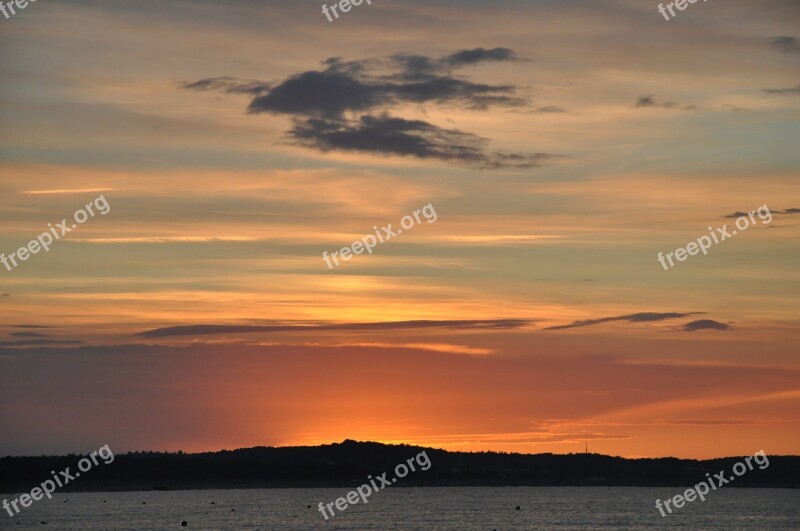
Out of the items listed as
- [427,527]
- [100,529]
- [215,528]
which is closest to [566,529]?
[427,527]

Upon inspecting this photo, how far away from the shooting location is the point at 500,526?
19788cm

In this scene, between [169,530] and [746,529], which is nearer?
[169,530]

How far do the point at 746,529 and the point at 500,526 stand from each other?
42.5m

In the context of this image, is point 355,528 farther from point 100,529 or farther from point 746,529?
point 746,529

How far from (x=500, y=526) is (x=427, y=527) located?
503 inches

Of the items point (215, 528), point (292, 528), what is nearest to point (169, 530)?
point (215, 528)

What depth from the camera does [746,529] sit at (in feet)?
655

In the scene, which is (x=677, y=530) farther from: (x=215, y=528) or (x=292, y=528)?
(x=215, y=528)

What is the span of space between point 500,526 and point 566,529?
11.2 metres

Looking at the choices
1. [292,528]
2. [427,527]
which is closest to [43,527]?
[292,528]

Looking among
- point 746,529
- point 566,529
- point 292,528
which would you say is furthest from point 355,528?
point 746,529

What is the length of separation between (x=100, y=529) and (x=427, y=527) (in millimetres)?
53665

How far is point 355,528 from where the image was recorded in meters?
192

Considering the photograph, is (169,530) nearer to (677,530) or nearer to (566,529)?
(566,529)
